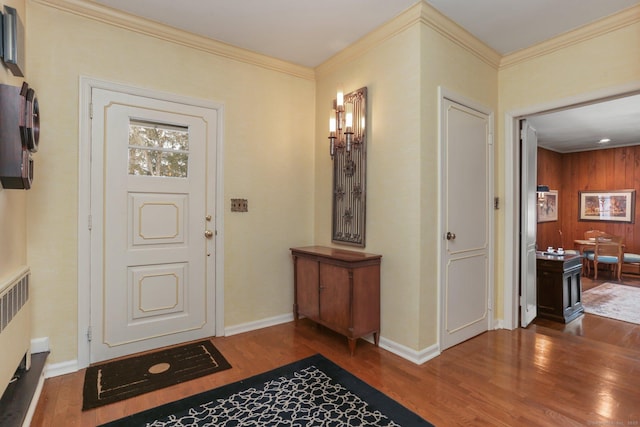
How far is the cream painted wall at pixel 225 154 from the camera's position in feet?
8.00

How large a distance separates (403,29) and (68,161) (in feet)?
9.25

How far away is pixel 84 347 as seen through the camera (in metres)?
2.57

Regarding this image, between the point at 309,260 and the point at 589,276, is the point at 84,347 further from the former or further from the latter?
the point at 589,276

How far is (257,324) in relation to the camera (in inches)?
135

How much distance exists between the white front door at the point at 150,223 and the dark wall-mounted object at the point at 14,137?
89cm

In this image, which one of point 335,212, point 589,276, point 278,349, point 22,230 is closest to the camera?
point 22,230

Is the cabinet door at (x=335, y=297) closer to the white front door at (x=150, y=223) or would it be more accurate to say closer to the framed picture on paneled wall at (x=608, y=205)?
the white front door at (x=150, y=223)

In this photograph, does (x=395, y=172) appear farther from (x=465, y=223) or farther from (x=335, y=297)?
(x=335, y=297)

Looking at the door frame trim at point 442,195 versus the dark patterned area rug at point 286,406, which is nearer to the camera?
the dark patterned area rug at point 286,406

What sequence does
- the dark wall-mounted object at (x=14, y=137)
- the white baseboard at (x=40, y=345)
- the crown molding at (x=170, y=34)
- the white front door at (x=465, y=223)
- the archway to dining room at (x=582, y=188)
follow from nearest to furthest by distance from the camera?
the dark wall-mounted object at (x=14, y=137) < the white baseboard at (x=40, y=345) < the crown molding at (x=170, y=34) < the white front door at (x=465, y=223) < the archway to dining room at (x=582, y=188)

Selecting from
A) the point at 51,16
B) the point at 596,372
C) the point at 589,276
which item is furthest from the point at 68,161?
the point at 589,276

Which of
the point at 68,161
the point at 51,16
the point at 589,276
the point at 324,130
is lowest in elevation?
the point at 589,276

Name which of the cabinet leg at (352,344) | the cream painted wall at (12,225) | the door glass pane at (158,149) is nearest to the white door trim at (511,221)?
the cabinet leg at (352,344)

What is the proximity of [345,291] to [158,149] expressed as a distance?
6.59 ft
